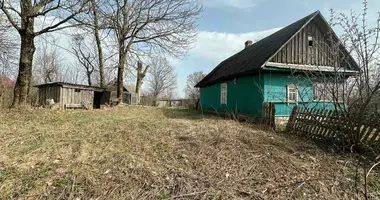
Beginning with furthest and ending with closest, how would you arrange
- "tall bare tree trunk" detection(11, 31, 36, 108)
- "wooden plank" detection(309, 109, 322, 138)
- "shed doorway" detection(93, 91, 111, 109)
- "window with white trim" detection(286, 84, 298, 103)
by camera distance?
"shed doorway" detection(93, 91, 111, 109) < "window with white trim" detection(286, 84, 298, 103) < "tall bare tree trunk" detection(11, 31, 36, 108) < "wooden plank" detection(309, 109, 322, 138)

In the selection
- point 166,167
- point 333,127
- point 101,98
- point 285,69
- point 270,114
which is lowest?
point 166,167

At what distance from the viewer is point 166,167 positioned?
14.5 ft

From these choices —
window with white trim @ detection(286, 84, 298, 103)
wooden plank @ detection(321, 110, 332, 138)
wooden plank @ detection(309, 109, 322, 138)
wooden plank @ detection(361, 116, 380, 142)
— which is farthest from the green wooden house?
wooden plank @ detection(361, 116, 380, 142)

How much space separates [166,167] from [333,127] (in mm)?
4971

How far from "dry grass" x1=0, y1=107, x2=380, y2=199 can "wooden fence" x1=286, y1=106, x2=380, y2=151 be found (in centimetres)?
77

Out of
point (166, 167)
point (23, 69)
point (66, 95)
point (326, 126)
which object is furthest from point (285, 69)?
point (66, 95)

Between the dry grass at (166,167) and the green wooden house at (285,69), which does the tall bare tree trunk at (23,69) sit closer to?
the dry grass at (166,167)

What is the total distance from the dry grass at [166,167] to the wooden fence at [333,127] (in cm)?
77

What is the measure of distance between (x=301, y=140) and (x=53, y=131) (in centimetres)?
737

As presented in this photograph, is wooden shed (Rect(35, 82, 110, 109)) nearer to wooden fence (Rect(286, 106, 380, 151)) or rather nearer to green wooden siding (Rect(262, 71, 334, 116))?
green wooden siding (Rect(262, 71, 334, 116))

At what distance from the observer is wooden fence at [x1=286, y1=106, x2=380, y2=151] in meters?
5.62

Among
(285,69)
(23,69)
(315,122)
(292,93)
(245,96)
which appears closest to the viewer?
(315,122)

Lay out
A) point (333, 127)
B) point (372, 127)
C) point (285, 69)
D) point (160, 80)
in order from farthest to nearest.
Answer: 1. point (160, 80)
2. point (285, 69)
3. point (333, 127)
4. point (372, 127)

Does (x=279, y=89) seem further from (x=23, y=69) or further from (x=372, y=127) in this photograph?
(x=23, y=69)
